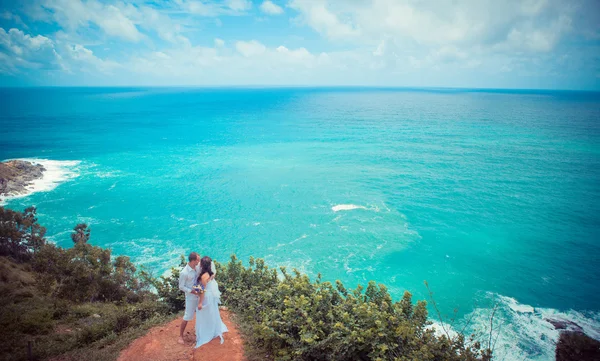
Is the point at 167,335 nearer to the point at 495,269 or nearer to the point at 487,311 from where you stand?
the point at 487,311

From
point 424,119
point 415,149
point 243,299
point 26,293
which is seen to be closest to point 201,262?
point 243,299

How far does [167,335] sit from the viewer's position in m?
12.9

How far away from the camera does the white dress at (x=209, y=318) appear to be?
11.3 meters

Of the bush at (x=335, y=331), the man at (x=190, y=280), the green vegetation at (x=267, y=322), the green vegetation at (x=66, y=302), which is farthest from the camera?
the green vegetation at (x=66, y=302)

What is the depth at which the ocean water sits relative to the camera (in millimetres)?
35344

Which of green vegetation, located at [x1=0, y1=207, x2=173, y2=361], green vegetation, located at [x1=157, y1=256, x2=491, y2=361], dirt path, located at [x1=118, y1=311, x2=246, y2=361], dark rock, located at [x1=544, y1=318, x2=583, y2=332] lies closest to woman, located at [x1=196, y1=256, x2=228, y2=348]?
dirt path, located at [x1=118, y1=311, x2=246, y2=361]

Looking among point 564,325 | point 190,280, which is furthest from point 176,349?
point 564,325

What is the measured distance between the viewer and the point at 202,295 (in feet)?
36.3

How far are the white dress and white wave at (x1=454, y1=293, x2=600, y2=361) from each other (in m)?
25.0

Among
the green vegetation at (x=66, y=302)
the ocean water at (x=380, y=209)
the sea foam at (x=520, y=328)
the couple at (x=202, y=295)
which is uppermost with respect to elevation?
the couple at (x=202, y=295)

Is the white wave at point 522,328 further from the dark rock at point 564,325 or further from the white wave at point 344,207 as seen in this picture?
the white wave at point 344,207

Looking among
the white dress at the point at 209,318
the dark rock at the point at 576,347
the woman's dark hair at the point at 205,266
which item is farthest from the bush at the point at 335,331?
the dark rock at the point at 576,347

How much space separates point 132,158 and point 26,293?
7247cm

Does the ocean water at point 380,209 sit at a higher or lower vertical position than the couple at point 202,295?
lower
